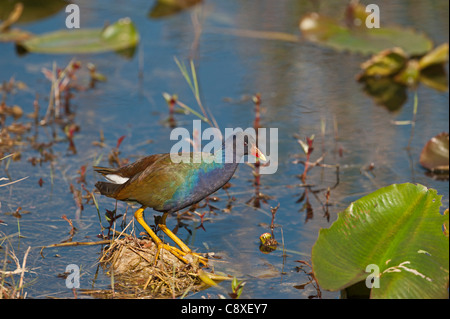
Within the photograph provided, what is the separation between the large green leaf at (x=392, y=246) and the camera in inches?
112

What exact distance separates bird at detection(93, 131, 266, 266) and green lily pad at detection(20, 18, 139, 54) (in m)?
3.49

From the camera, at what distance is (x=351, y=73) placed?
255 inches

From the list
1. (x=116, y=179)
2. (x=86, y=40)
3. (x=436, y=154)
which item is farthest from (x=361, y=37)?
(x=116, y=179)

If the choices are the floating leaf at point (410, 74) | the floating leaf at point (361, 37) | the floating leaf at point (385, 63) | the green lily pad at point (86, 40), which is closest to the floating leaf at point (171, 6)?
the green lily pad at point (86, 40)

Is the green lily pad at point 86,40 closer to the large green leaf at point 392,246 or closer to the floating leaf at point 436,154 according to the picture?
the floating leaf at point 436,154

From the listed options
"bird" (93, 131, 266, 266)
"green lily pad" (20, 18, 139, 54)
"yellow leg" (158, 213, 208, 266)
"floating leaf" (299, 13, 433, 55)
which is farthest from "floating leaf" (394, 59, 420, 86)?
"yellow leg" (158, 213, 208, 266)

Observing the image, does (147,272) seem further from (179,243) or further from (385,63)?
(385,63)

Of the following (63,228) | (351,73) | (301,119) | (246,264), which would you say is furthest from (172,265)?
(351,73)

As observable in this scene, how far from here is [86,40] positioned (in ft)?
22.2

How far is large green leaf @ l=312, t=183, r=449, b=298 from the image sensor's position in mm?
2844

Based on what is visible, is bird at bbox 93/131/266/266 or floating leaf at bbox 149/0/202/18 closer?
bird at bbox 93/131/266/266

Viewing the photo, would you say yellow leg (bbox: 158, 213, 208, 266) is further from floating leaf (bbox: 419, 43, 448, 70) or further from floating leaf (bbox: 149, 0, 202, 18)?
floating leaf (bbox: 149, 0, 202, 18)

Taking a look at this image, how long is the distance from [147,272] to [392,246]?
118 cm
